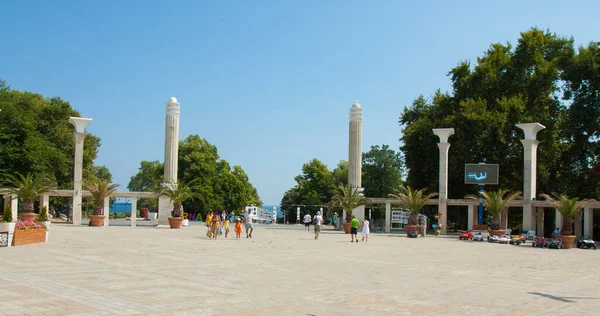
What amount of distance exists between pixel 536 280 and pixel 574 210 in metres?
19.4

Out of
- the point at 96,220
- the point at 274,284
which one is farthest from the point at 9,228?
the point at 96,220

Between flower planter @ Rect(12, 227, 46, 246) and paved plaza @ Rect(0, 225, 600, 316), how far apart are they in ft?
2.70

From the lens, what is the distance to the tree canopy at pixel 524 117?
4406 centimetres

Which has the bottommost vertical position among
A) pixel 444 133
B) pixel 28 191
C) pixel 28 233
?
pixel 28 233

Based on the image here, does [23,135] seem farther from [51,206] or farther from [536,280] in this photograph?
[536,280]

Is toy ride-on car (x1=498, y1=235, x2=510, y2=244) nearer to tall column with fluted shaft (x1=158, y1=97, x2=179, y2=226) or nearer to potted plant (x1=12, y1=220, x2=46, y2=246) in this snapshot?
tall column with fluted shaft (x1=158, y1=97, x2=179, y2=226)

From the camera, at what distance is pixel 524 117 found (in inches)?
1731

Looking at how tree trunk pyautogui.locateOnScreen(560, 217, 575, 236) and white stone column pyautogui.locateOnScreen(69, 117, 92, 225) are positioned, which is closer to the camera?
tree trunk pyautogui.locateOnScreen(560, 217, 575, 236)

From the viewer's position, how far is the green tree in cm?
6788

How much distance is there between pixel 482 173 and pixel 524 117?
6394mm

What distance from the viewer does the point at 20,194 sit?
121ft

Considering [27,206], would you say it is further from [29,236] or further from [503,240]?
[503,240]

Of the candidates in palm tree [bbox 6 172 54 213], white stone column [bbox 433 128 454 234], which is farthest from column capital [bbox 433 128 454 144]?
palm tree [bbox 6 172 54 213]

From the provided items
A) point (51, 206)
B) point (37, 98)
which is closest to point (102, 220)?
point (51, 206)
